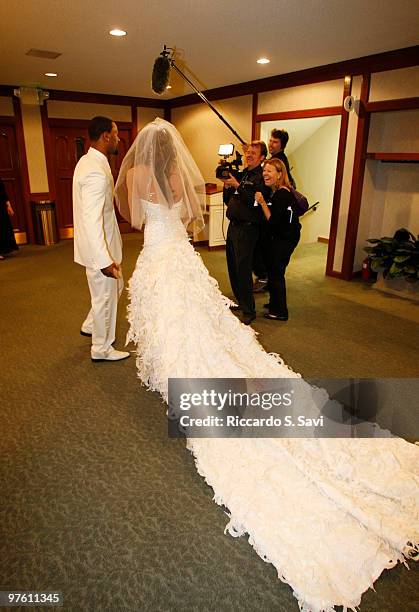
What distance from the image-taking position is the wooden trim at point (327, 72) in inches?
163

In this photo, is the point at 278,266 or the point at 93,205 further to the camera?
the point at 278,266

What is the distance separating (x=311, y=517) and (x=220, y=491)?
386mm

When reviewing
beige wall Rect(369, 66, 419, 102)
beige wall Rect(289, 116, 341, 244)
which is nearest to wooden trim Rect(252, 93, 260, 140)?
beige wall Rect(289, 116, 341, 244)

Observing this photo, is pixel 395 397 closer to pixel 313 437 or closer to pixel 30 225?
pixel 313 437

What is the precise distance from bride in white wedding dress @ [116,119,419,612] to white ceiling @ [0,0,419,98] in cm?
159

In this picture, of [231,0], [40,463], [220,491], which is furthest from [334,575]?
[231,0]

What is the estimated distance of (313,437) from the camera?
76.4 inches

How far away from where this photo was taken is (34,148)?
280 inches

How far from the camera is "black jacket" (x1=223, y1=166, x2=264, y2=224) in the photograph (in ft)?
11.5

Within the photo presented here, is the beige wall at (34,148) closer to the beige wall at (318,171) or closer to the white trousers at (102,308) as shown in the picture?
the beige wall at (318,171)

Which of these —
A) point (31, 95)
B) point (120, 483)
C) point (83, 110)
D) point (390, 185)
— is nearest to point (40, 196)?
point (31, 95)

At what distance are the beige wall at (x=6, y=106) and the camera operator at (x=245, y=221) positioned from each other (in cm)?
490

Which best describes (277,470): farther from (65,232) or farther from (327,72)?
(65,232)

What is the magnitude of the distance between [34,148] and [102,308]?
554 cm
